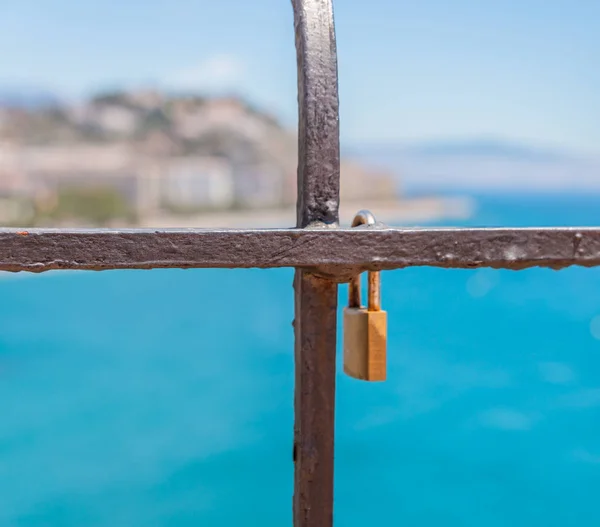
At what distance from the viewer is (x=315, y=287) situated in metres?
0.67

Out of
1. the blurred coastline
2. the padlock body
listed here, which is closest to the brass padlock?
the padlock body

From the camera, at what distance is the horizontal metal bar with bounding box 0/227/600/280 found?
562 mm

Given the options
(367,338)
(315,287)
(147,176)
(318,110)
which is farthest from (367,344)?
(147,176)

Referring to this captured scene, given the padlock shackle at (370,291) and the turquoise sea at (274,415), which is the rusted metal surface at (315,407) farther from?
the turquoise sea at (274,415)

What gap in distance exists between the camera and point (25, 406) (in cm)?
1216

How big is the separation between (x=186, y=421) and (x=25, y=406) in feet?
9.59

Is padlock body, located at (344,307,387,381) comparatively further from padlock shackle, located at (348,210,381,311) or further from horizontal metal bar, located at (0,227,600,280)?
horizontal metal bar, located at (0,227,600,280)

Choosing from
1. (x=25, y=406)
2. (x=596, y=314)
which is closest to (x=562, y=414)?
(x=596, y=314)

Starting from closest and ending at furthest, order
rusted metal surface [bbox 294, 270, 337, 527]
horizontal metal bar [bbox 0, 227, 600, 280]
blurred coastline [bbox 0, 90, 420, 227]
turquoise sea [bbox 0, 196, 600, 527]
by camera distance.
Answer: horizontal metal bar [bbox 0, 227, 600, 280], rusted metal surface [bbox 294, 270, 337, 527], turquoise sea [bbox 0, 196, 600, 527], blurred coastline [bbox 0, 90, 420, 227]

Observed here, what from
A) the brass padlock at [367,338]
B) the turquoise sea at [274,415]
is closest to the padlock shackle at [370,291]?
the brass padlock at [367,338]

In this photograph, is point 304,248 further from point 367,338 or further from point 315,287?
point 367,338

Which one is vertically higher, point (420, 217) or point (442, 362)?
point (420, 217)

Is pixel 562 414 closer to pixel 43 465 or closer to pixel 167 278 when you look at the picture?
pixel 43 465

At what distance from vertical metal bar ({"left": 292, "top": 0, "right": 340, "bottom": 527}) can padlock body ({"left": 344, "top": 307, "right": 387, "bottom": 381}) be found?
70mm
